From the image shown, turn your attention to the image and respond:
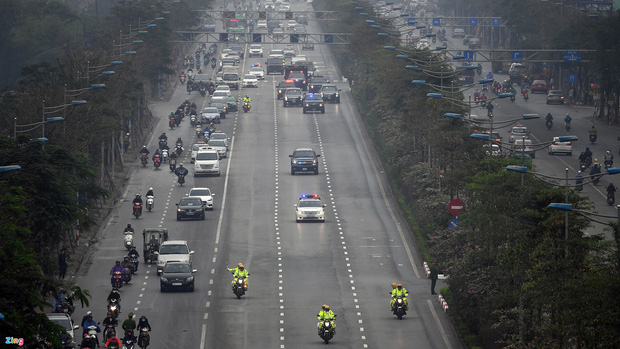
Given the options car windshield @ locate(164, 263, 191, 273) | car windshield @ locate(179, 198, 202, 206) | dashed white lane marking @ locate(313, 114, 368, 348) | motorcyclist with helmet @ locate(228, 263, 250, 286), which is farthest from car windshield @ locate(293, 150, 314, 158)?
motorcyclist with helmet @ locate(228, 263, 250, 286)

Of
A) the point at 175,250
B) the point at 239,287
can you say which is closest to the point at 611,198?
the point at 175,250

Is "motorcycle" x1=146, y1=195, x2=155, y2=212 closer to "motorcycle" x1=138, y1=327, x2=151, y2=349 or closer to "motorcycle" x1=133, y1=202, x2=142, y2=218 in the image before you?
"motorcycle" x1=133, y1=202, x2=142, y2=218

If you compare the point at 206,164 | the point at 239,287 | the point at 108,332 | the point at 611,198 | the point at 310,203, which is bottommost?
the point at 611,198

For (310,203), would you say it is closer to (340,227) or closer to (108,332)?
(340,227)

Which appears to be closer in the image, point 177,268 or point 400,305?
point 400,305

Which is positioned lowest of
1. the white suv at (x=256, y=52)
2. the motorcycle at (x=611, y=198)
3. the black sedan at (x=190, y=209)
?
the white suv at (x=256, y=52)

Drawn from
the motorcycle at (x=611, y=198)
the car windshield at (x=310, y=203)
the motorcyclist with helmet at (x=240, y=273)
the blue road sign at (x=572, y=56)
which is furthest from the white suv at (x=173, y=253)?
the blue road sign at (x=572, y=56)

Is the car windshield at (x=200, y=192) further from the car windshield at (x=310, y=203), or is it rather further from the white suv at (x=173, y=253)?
the white suv at (x=173, y=253)

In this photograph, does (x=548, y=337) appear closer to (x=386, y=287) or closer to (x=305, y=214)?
(x=386, y=287)
